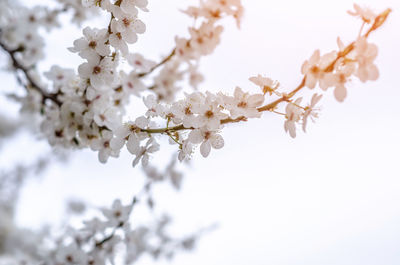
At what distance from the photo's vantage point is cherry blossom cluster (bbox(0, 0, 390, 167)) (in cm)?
112

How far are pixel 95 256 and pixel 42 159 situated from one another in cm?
574

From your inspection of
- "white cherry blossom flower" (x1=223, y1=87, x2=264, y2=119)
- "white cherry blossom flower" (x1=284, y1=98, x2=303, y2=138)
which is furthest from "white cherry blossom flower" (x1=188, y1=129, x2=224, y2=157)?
"white cherry blossom flower" (x1=284, y1=98, x2=303, y2=138)

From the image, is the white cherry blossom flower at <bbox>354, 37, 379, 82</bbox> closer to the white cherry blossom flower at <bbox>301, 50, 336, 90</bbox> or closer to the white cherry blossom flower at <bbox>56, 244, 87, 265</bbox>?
the white cherry blossom flower at <bbox>301, 50, 336, 90</bbox>

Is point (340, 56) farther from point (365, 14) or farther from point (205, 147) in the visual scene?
point (205, 147)

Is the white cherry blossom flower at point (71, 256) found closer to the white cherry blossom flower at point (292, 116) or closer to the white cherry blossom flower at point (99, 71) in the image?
the white cherry blossom flower at point (99, 71)

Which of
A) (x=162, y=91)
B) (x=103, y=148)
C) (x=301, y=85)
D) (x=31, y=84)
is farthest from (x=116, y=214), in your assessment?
(x=301, y=85)

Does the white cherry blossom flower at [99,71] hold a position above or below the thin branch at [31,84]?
below

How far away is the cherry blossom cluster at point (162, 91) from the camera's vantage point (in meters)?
1.12

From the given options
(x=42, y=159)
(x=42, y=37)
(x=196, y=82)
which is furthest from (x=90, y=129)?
(x=42, y=159)

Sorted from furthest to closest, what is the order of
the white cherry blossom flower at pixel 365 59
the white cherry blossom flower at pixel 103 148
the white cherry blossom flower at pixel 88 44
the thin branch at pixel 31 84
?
the thin branch at pixel 31 84
the white cherry blossom flower at pixel 103 148
the white cherry blossom flower at pixel 88 44
the white cherry blossom flower at pixel 365 59

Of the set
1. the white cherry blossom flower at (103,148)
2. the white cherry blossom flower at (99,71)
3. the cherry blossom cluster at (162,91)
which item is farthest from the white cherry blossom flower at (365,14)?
the white cherry blossom flower at (103,148)

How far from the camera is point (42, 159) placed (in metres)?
7.22

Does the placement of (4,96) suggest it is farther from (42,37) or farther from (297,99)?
(297,99)

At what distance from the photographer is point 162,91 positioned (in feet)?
6.07
